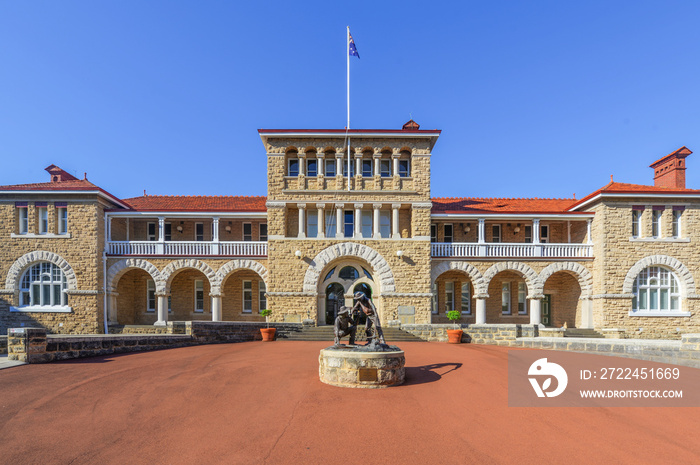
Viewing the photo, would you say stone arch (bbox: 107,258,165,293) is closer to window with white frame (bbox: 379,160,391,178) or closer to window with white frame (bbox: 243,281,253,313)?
→ window with white frame (bbox: 243,281,253,313)

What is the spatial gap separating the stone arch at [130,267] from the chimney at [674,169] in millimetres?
29698

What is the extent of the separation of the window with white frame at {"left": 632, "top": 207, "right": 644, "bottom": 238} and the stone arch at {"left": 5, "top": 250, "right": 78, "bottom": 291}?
95.8 feet

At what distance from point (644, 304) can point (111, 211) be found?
94.4 feet

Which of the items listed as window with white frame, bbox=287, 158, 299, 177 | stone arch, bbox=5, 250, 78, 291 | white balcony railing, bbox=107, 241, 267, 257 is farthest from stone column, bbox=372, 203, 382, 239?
stone arch, bbox=5, 250, 78, 291

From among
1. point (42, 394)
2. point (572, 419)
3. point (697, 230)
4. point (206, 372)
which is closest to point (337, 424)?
point (572, 419)

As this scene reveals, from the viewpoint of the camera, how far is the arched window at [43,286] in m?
18.4

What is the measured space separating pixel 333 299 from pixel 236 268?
553cm

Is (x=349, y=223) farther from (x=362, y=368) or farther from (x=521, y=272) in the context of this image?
(x=362, y=368)

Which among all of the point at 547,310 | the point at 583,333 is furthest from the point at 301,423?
the point at 547,310

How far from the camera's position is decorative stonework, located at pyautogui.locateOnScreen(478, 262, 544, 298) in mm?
19266

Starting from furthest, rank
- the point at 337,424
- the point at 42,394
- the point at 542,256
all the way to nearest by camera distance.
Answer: the point at 542,256 → the point at 42,394 → the point at 337,424

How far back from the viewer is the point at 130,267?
19.1 m

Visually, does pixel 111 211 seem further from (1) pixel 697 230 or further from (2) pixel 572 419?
(1) pixel 697 230

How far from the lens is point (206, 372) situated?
30.7 ft
